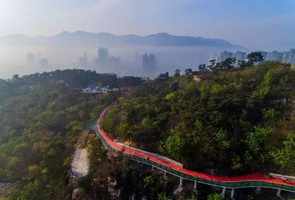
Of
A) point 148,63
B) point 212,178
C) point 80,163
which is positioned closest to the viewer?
point 212,178

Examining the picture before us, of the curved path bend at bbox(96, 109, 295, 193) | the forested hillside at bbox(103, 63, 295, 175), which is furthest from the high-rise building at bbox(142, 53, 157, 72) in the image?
the curved path bend at bbox(96, 109, 295, 193)

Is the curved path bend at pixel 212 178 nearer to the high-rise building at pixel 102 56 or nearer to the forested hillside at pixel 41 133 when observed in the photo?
the forested hillside at pixel 41 133

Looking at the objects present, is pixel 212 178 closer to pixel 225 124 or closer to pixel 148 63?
pixel 225 124

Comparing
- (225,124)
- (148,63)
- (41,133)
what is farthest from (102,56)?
(225,124)

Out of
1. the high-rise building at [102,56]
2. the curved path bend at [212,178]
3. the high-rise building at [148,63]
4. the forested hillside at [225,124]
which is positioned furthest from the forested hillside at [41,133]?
the high-rise building at [102,56]

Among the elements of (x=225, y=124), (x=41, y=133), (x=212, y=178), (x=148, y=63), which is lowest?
(x=41, y=133)

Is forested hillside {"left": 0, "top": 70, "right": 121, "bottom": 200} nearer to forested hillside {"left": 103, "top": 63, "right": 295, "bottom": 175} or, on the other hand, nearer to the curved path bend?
forested hillside {"left": 103, "top": 63, "right": 295, "bottom": 175}

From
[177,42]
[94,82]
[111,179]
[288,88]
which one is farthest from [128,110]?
[177,42]

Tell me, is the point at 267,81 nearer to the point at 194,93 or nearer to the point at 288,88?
the point at 288,88
